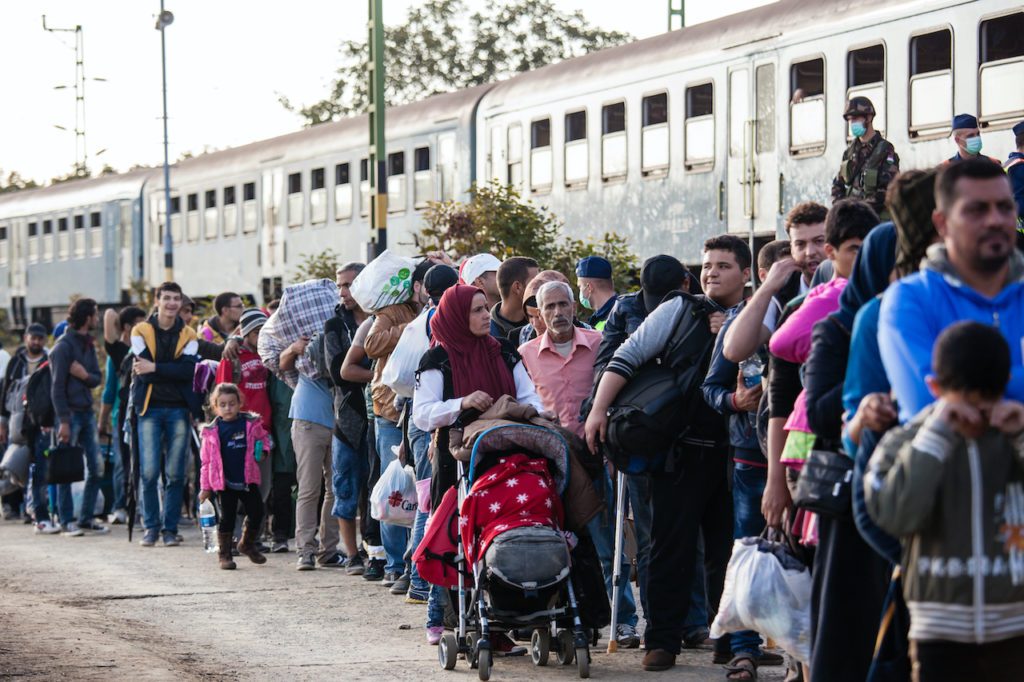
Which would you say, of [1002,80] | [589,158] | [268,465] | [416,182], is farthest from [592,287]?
[416,182]

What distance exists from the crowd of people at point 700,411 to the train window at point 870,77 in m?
4.78

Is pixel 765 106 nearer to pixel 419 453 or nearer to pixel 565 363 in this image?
pixel 419 453

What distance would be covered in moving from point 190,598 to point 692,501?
3957 mm

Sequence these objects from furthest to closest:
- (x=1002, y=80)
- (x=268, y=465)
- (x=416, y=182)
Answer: (x=416, y=182)
(x=1002, y=80)
(x=268, y=465)

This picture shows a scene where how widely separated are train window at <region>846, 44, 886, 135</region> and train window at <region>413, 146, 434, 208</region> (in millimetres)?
9835

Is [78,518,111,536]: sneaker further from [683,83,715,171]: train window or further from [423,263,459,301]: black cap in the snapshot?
[683,83,715,171]: train window

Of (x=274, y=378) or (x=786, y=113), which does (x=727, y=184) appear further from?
(x=274, y=378)

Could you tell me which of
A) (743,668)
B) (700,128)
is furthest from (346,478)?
(700,128)

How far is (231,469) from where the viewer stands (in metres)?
12.6

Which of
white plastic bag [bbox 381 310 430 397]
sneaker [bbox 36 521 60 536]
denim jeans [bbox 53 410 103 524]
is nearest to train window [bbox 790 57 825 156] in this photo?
denim jeans [bbox 53 410 103 524]

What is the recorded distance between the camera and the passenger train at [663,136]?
15281 mm

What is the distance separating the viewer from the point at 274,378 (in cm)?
1352

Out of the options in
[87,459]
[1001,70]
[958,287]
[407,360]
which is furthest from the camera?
→ [87,459]

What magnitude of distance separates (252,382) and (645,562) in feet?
18.9
